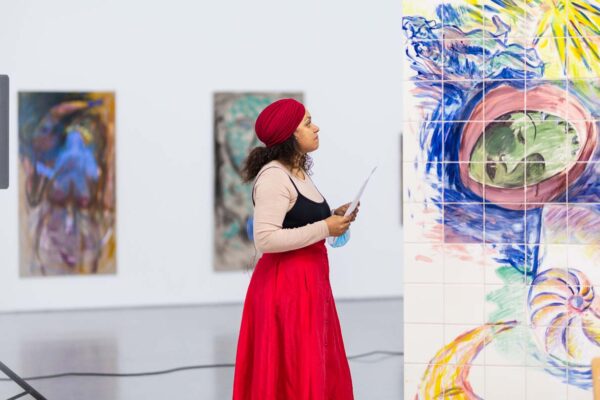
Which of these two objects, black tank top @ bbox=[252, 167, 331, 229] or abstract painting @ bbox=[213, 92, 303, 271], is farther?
abstract painting @ bbox=[213, 92, 303, 271]

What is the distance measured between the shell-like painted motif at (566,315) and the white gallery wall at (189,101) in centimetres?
442

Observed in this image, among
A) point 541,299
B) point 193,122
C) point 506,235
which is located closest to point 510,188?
point 506,235

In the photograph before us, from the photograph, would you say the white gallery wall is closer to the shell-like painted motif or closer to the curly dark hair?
the curly dark hair

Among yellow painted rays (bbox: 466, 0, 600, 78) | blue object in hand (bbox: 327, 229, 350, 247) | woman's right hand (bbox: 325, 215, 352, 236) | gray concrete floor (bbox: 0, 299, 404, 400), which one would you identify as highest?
yellow painted rays (bbox: 466, 0, 600, 78)

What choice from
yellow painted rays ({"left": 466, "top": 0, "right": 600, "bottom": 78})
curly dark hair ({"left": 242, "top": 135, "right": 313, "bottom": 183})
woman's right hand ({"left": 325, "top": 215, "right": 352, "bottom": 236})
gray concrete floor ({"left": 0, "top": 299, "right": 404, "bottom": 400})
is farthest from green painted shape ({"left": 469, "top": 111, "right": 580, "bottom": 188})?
gray concrete floor ({"left": 0, "top": 299, "right": 404, "bottom": 400})

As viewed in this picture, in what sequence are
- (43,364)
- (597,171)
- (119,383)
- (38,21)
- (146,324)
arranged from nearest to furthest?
(597,171)
(119,383)
(43,364)
(146,324)
(38,21)

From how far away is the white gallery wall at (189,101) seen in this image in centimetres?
728

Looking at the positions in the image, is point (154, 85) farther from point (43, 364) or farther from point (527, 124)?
point (527, 124)

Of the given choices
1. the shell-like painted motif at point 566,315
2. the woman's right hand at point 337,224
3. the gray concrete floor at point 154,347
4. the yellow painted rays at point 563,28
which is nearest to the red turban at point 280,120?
the woman's right hand at point 337,224

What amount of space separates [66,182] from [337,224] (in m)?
4.57

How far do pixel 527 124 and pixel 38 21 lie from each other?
5.09 meters

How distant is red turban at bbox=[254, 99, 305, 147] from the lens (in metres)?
3.19

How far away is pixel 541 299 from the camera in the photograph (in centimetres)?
322

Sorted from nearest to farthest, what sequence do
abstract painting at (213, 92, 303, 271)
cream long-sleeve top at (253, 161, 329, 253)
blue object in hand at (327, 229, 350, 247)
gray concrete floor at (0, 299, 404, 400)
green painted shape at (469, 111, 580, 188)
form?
cream long-sleeve top at (253, 161, 329, 253) → green painted shape at (469, 111, 580, 188) → blue object in hand at (327, 229, 350, 247) → gray concrete floor at (0, 299, 404, 400) → abstract painting at (213, 92, 303, 271)
